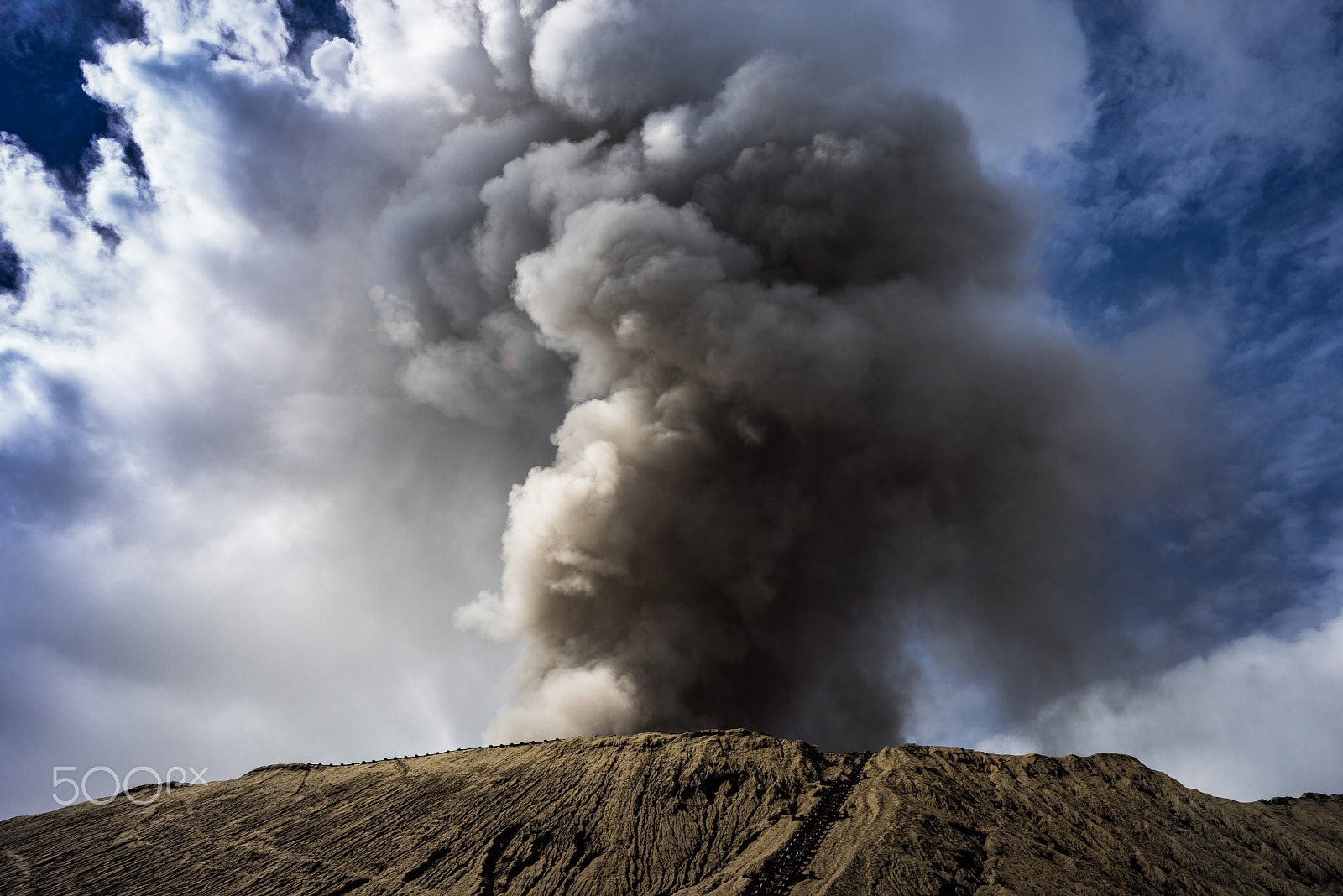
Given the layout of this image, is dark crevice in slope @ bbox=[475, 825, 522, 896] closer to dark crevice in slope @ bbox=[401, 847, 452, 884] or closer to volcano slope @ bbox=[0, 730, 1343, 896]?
volcano slope @ bbox=[0, 730, 1343, 896]

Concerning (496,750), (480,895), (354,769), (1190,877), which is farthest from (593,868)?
(1190,877)

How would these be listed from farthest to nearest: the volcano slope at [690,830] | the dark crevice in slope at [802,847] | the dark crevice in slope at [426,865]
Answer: the dark crevice in slope at [426,865] → the volcano slope at [690,830] → the dark crevice in slope at [802,847]

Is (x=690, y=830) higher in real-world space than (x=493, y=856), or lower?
higher

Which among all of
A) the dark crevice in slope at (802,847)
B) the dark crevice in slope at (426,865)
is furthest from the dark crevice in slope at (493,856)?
the dark crevice in slope at (802,847)

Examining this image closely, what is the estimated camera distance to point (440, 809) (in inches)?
1076

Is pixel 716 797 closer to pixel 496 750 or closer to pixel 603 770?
pixel 603 770

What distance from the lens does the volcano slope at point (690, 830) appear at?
23.0m

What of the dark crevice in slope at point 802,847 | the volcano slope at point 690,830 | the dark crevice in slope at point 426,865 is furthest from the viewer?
the dark crevice in slope at point 426,865

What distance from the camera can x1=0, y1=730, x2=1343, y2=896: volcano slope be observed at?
2295 cm

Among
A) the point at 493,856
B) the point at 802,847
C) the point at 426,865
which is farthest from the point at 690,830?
the point at 426,865

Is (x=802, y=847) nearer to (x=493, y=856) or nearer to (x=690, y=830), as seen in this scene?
(x=690, y=830)

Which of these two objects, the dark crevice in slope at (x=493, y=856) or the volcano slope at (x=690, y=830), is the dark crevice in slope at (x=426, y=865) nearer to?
the volcano slope at (x=690, y=830)

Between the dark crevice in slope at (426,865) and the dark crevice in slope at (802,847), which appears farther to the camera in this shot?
the dark crevice in slope at (426,865)

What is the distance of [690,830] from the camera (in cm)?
2548
